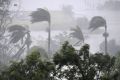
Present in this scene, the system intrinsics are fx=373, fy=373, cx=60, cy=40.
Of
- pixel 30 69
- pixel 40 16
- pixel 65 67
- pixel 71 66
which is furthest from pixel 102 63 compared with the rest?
pixel 40 16

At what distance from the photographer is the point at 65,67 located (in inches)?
601

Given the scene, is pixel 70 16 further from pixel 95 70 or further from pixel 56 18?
pixel 95 70

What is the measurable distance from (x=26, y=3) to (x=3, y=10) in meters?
89.7

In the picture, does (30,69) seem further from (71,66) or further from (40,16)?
(40,16)

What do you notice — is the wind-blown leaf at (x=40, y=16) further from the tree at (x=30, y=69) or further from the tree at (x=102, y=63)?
the tree at (x=30, y=69)

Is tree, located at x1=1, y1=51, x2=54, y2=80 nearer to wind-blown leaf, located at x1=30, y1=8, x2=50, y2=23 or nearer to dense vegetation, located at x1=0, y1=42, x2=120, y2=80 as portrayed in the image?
dense vegetation, located at x1=0, y1=42, x2=120, y2=80

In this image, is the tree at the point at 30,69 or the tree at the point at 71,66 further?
the tree at the point at 71,66

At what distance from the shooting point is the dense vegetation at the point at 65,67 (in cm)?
1399

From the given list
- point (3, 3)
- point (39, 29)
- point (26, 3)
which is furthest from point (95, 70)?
point (26, 3)

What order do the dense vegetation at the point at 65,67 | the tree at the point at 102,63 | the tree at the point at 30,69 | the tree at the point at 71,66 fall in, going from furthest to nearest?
the tree at the point at 102,63 < the tree at the point at 71,66 < the dense vegetation at the point at 65,67 < the tree at the point at 30,69

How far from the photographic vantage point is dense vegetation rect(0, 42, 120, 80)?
45.9 ft

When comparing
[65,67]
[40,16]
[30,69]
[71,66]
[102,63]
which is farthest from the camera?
[40,16]

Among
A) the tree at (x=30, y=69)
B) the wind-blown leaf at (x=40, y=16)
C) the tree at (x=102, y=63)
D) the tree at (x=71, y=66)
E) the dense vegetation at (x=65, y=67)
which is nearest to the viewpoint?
the tree at (x=30, y=69)

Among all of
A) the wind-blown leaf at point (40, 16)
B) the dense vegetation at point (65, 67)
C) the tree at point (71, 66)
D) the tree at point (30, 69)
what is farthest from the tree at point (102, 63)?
the wind-blown leaf at point (40, 16)
